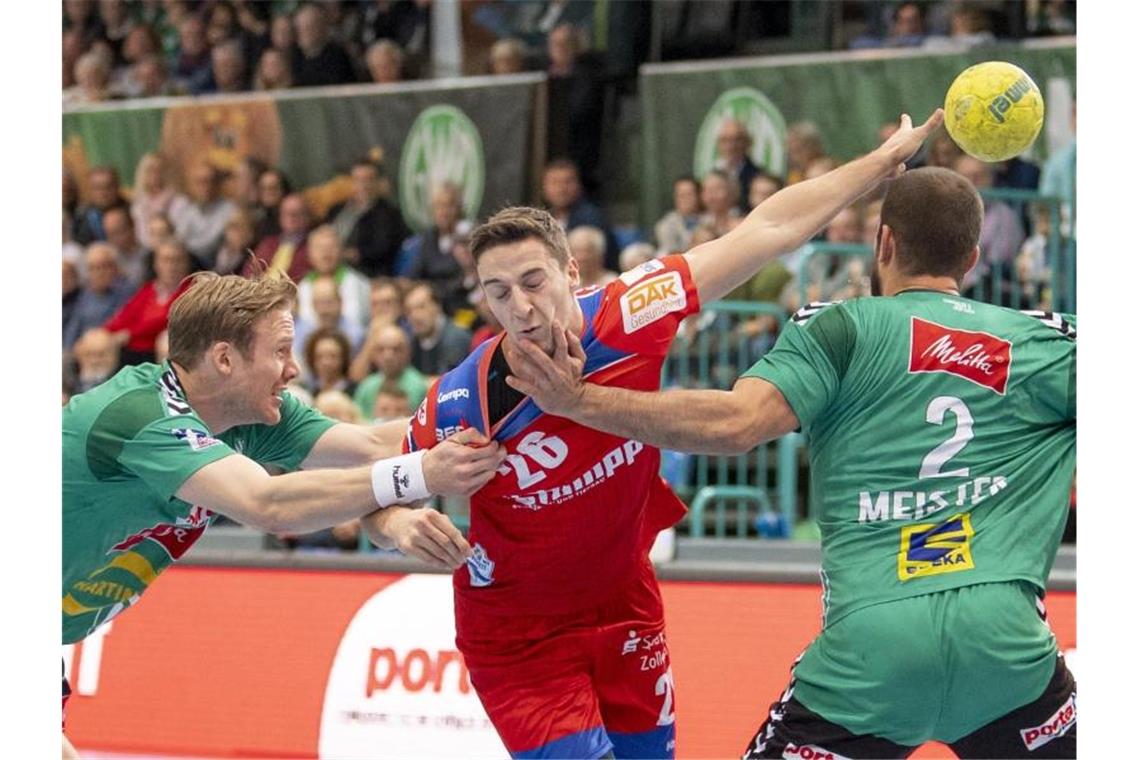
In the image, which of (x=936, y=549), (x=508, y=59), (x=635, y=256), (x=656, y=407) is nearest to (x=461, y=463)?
(x=656, y=407)

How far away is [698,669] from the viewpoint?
7.50 m

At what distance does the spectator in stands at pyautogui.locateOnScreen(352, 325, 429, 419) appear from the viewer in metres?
10.3

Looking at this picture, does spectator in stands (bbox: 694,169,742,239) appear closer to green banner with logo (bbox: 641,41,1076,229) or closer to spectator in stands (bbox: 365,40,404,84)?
green banner with logo (bbox: 641,41,1076,229)

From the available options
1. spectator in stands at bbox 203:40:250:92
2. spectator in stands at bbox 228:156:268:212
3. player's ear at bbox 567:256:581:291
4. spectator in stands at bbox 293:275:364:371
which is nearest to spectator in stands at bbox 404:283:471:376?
spectator in stands at bbox 293:275:364:371

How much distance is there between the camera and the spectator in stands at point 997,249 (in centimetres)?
955

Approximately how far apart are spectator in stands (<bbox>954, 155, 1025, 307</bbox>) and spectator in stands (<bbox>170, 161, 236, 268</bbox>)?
259 inches

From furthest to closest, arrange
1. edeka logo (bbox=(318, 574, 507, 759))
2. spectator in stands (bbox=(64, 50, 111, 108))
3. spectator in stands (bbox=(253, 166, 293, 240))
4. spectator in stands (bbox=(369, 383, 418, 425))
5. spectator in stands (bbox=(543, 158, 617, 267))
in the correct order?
1. spectator in stands (bbox=(64, 50, 111, 108))
2. spectator in stands (bbox=(253, 166, 293, 240))
3. spectator in stands (bbox=(543, 158, 617, 267))
4. spectator in stands (bbox=(369, 383, 418, 425))
5. edeka logo (bbox=(318, 574, 507, 759))

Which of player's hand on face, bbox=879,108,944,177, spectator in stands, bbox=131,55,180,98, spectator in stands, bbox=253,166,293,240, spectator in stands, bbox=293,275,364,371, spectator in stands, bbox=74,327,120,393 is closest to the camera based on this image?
player's hand on face, bbox=879,108,944,177

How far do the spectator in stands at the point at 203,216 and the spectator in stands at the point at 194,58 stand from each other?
1294mm

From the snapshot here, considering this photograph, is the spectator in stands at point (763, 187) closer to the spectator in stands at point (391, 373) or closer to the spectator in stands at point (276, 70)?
the spectator in stands at point (391, 373)

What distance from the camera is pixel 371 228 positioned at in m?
12.9

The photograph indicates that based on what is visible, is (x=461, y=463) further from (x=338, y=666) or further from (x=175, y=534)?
(x=338, y=666)

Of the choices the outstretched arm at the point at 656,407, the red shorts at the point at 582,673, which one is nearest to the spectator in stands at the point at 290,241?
the red shorts at the point at 582,673

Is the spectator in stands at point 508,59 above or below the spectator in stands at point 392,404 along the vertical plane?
above
